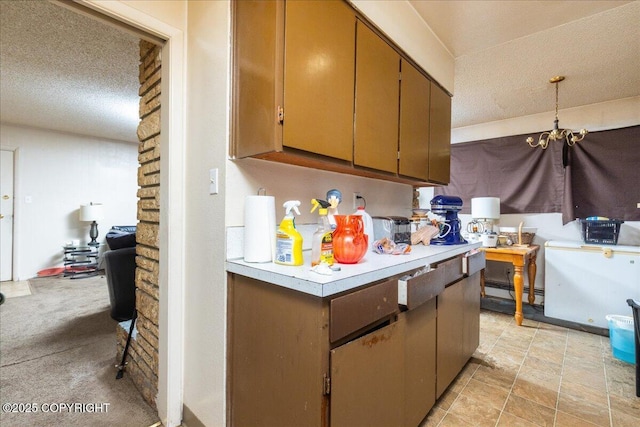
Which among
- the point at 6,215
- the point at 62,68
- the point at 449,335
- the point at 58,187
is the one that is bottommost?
the point at 449,335

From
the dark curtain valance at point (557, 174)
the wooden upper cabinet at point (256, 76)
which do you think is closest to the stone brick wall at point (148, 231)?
the wooden upper cabinet at point (256, 76)

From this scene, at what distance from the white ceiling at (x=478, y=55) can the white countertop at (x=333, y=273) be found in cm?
159

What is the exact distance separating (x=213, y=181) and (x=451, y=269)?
4.31 feet

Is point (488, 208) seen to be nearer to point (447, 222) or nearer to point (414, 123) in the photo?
point (447, 222)

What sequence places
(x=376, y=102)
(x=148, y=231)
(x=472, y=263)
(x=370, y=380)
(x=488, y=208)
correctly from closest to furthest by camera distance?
(x=370, y=380) < (x=376, y=102) < (x=148, y=231) < (x=472, y=263) < (x=488, y=208)

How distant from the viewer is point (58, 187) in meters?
4.77

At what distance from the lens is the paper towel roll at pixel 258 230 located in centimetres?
114

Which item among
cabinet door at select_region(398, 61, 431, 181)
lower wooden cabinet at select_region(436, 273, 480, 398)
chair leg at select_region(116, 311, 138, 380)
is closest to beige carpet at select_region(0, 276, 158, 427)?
chair leg at select_region(116, 311, 138, 380)

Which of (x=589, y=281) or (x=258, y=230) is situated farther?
(x=589, y=281)

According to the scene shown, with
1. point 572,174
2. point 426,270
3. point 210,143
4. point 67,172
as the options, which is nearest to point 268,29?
point 210,143

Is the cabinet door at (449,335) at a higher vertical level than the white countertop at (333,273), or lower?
lower

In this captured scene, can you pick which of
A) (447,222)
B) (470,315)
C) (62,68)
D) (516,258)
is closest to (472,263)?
(447,222)

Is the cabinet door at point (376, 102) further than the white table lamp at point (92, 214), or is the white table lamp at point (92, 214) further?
the white table lamp at point (92, 214)

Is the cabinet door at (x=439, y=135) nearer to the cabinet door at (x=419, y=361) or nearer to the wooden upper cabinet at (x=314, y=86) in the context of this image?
the wooden upper cabinet at (x=314, y=86)
